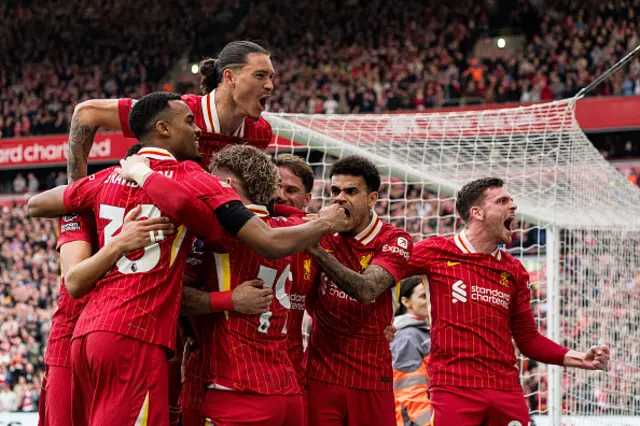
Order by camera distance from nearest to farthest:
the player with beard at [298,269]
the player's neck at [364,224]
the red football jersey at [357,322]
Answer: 1. the player with beard at [298,269]
2. the red football jersey at [357,322]
3. the player's neck at [364,224]

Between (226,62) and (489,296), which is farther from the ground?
(226,62)

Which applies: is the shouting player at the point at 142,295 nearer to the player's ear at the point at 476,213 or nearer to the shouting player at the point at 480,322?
the shouting player at the point at 480,322

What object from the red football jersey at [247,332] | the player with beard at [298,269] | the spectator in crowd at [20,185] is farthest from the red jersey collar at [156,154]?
the spectator in crowd at [20,185]

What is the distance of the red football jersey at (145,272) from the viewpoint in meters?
3.50

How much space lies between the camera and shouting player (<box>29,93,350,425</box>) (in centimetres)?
346

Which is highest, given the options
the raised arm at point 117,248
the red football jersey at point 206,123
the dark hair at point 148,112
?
the red football jersey at point 206,123

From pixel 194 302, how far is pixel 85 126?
4.50 feet

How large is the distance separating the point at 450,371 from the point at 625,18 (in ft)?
57.1

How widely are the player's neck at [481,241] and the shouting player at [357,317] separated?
1.99 feet

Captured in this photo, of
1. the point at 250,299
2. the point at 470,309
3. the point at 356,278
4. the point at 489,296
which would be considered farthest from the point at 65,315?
the point at 489,296

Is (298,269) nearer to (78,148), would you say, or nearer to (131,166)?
(131,166)

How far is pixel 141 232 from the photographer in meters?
3.51

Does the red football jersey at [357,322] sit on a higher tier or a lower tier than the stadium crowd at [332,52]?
lower

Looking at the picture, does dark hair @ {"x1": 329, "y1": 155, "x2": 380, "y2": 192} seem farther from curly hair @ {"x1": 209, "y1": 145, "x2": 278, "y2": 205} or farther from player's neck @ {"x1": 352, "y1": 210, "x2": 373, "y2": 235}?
curly hair @ {"x1": 209, "y1": 145, "x2": 278, "y2": 205}
